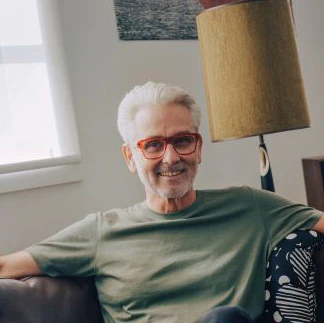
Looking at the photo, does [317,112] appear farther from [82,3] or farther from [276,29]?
[82,3]

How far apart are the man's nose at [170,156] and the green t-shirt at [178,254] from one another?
0.17 meters

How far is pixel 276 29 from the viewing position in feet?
5.45

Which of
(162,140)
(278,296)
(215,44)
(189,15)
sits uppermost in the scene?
(189,15)

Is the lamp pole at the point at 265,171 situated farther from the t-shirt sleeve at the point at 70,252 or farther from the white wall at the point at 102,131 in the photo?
the t-shirt sleeve at the point at 70,252

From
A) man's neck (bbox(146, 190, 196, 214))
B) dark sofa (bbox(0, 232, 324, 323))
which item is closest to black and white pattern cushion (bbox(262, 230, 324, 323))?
dark sofa (bbox(0, 232, 324, 323))

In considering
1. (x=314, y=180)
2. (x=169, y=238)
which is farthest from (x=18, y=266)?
(x=314, y=180)

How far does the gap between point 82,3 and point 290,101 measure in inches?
38.5

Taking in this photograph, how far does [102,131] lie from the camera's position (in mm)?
2121

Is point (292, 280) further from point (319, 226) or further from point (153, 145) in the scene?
point (153, 145)

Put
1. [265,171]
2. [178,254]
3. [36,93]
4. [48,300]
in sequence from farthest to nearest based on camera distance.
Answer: [36,93]
[265,171]
[178,254]
[48,300]

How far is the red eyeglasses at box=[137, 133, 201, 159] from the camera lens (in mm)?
1596

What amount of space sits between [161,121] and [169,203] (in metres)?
0.27

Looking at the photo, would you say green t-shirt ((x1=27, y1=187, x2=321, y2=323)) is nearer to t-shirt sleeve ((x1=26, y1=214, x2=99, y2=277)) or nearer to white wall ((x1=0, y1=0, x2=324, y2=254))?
t-shirt sleeve ((x1=26, y1=214, x2=99, y2=277))

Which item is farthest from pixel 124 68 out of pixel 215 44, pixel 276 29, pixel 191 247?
pixel 191 247
